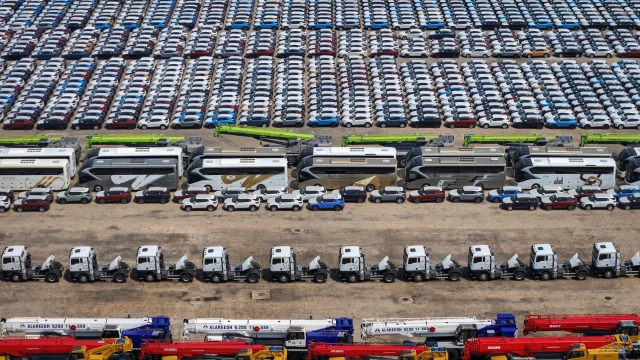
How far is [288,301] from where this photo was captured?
2803 inches

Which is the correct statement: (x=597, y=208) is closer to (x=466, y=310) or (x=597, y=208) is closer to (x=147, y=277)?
(x=466, y=310)

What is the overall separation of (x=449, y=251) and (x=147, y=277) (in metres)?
25.7

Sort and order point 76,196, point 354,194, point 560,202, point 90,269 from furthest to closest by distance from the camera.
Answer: point 76,196 < point 354,194 < point 560,202 < point 90,269

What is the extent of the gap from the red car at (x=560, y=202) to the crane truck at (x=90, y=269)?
38994 millimetres

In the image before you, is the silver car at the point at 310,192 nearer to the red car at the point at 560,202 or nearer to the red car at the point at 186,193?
the red car at the point at 186,193

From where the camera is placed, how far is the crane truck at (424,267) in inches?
2852

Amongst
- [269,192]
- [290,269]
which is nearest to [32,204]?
[269,192]

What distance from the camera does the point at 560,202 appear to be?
279 ft

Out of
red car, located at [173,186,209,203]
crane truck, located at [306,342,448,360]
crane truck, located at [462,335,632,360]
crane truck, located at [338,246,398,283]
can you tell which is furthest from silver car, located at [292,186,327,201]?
crane truck, located at [462,335,632,360]

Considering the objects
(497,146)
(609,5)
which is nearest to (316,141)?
(497,146)

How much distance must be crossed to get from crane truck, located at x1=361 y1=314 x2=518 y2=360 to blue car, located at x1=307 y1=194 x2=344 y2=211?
2443 centimetres

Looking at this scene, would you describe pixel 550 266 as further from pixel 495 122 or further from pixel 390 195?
pixel 495 122

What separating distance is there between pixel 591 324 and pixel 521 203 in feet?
78.6

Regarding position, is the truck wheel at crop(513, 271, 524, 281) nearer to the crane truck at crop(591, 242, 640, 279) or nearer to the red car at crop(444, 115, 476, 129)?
the crane truck at crop(591, 242, 640, 279)
